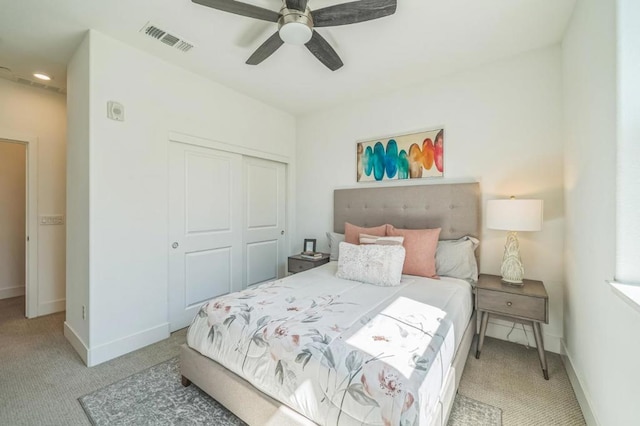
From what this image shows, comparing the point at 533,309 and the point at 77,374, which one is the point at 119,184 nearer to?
the point at 77,374

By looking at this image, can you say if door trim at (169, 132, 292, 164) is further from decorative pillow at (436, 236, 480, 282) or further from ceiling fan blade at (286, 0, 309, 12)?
decorative pillow at (436, 236, 480, 282)

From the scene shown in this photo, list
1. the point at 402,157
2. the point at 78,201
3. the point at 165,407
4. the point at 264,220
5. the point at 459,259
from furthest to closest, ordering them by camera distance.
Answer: the point at 264,220 < the point at 402,157 < the point at 459,259 < the point at 78,201 < the point at 165,407

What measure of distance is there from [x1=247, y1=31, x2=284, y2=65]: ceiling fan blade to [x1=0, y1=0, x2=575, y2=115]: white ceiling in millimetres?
240

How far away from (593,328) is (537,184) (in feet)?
4.26

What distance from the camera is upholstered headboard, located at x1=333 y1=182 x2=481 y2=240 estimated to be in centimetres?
263

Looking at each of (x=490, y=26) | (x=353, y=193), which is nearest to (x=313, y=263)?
(x=353, y=193)

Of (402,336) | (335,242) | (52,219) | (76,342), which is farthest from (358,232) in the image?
(52,219)

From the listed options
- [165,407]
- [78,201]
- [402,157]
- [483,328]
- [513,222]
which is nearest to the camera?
Result: [165,407]

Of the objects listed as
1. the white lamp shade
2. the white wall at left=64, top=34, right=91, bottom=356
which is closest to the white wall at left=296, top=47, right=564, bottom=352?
the white lamp shade

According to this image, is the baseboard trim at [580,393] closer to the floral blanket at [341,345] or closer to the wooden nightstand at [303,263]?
the floral blanket at [341,345]

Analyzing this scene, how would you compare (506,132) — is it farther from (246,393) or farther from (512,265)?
→ (246,393)

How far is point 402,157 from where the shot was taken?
3.09 meters

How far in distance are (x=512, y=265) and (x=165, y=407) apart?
2771 mm

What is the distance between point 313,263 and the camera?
128 inches
